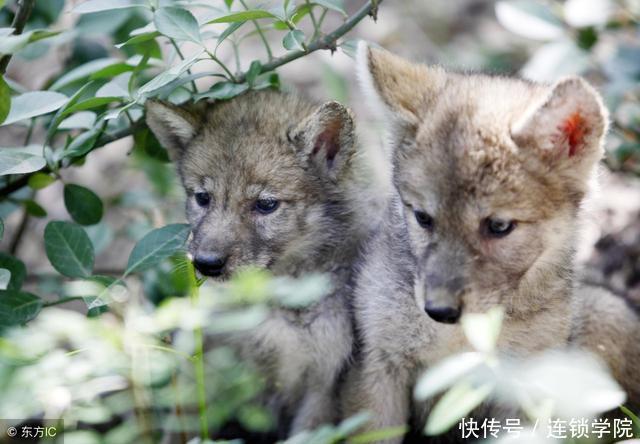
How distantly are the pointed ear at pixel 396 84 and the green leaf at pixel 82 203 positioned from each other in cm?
112

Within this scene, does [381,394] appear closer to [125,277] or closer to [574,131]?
[125,277]

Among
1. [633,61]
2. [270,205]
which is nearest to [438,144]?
[270,205]

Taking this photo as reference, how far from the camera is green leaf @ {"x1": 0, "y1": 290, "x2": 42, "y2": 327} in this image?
2658 millimetres

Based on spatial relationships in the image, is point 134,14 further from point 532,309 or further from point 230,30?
point 532,309

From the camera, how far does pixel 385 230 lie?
3180mm

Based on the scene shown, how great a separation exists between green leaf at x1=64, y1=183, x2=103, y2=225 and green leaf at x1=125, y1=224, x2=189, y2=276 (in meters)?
0.43

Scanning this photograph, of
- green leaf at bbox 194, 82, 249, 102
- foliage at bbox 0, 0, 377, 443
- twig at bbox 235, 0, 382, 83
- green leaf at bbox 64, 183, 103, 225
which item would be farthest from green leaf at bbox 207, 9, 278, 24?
green leaf at bbox 64, 183, 103, 225

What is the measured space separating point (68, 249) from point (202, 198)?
2.06ft

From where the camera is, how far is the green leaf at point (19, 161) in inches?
106

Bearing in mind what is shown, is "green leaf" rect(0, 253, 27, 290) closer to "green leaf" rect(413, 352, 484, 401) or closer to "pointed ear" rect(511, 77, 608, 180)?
"pointed ear" rect(511, 77, 608, 180)

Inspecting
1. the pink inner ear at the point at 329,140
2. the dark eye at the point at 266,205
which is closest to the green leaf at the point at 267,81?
the pink inner ear at the point at 329,140

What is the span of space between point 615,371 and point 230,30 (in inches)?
74.3

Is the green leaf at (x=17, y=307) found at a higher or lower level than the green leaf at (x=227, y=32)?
lower

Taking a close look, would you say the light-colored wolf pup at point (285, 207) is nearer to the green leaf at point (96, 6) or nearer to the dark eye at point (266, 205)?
the dark eye at point (266, 205)
